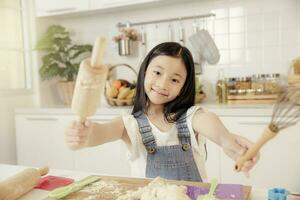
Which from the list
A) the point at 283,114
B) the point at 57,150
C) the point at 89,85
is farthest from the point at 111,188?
the point at 57,150

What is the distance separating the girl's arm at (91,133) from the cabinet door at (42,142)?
1184mm

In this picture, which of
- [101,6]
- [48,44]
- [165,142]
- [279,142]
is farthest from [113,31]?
[165,142]

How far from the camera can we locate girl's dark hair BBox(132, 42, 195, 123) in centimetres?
108

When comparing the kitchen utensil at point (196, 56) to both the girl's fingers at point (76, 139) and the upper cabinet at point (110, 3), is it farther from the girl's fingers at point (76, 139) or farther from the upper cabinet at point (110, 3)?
the girl's fingers at point (76, 139)

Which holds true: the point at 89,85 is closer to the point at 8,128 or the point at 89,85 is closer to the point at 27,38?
the point at 8,128

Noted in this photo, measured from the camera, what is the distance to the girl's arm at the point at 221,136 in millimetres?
728

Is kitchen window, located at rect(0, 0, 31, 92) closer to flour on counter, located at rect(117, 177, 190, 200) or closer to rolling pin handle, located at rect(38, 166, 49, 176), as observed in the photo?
rolling pin handle, located at rect(38, 166, 49, 176)

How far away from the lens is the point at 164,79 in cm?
102

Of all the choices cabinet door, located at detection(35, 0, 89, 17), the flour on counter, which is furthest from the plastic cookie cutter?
cabinet door, located at detection(35, 0, 89, 17)

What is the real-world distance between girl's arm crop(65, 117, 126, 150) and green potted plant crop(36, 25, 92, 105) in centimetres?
147

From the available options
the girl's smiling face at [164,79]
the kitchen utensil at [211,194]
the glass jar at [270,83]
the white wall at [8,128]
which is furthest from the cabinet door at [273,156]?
the white wall at [8,128]

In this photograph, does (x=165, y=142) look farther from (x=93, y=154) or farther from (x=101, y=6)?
(x=101, y=6)

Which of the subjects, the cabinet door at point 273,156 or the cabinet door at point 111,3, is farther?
the cabinet door at point 111,3

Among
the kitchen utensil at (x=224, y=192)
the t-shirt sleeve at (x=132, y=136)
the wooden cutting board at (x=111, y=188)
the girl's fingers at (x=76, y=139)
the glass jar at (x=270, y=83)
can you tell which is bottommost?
the wooden cutting board at (x=111, y=188)
